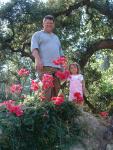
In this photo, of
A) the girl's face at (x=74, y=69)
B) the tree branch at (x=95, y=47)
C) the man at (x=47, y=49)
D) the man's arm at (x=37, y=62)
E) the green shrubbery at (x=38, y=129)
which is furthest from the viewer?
the tree branch at (x=95, y=47)

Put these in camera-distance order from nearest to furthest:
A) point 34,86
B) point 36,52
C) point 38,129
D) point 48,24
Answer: point 38,129, point 34,86, point 36,52, point 48,24

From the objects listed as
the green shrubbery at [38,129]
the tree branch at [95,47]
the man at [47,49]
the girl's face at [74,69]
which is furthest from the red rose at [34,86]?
the tree branch at [95,47]

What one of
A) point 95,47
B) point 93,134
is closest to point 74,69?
point 93,134

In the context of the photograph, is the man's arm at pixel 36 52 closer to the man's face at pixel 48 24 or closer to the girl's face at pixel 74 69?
the man's face at pixel 48 24

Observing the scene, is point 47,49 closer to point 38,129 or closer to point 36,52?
point 36,52

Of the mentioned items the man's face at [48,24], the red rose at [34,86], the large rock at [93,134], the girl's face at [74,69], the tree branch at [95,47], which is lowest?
the large rock at [93,134]

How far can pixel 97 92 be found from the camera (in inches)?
634

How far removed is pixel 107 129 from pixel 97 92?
31.1ft

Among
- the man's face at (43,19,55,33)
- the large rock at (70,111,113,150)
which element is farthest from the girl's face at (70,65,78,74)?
the large rock at (70,111,113,150)

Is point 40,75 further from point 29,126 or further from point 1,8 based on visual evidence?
point 1,8

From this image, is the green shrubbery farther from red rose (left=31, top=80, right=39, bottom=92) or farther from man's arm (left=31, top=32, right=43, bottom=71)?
man's arm (left=31, top=32, right=43, bottom=71)

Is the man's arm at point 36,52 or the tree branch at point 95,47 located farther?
the tree branch at point 95,47

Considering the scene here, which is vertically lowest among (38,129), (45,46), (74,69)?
(38,129)

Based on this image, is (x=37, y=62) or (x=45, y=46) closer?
(x=37, y=62)
